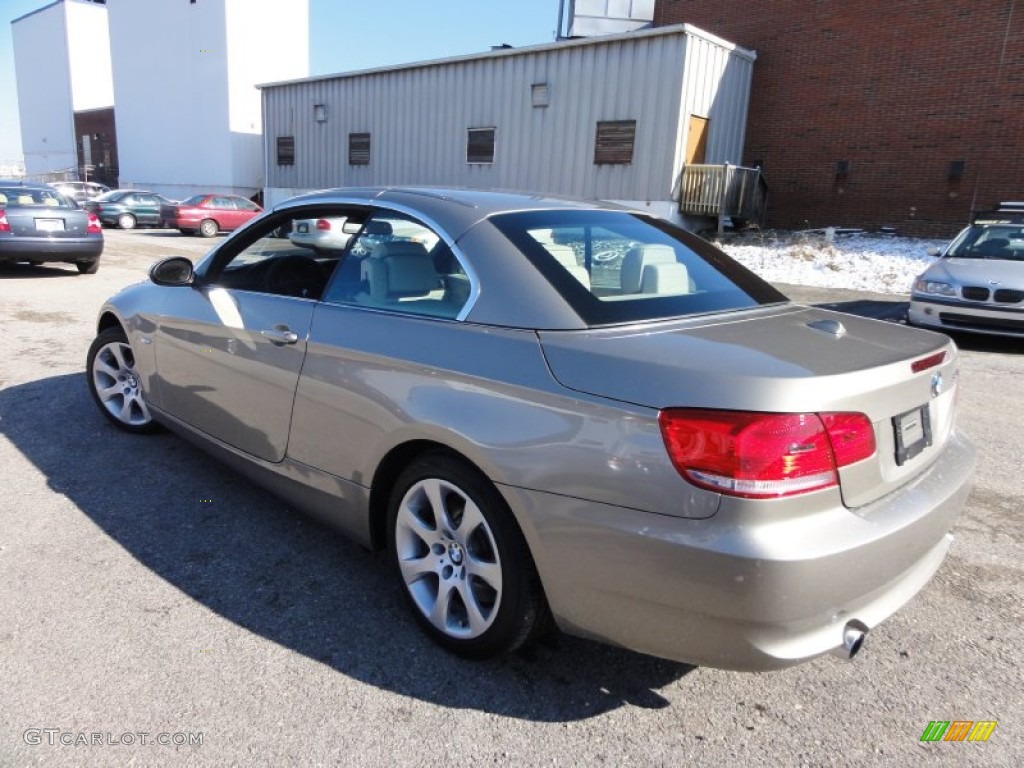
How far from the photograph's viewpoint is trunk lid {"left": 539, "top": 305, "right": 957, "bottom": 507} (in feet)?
6.32

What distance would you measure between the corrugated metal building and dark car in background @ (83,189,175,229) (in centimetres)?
688

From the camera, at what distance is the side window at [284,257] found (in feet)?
10.9

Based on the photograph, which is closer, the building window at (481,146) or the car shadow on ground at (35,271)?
the car shadow on ground at (35,271)

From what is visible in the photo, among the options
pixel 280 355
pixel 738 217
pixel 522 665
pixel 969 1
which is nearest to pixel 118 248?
pixel 738 217

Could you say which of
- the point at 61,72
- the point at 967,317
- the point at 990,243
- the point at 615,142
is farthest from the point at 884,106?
the point at 61,72

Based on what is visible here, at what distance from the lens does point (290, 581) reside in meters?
2.98

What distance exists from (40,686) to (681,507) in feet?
6.73

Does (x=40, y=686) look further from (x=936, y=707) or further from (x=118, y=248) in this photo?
(x=118, y=248)

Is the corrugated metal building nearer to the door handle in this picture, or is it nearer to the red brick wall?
the red brick wall

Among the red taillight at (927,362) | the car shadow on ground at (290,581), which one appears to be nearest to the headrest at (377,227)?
the car shadow on ground at (290,581)

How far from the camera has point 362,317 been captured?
2.79 metres

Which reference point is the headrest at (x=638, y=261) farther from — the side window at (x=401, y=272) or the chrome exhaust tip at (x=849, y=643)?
the chrome exhaust tip at (x=849, y=643)

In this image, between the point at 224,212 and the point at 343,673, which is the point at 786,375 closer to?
the point at 343,673

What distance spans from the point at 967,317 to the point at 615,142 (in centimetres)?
1092
